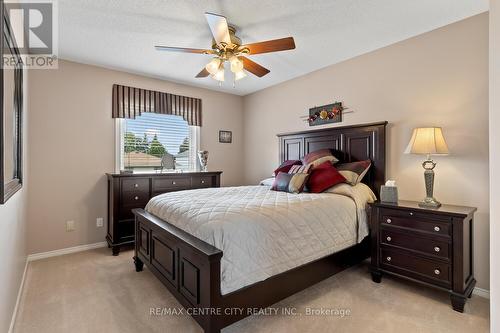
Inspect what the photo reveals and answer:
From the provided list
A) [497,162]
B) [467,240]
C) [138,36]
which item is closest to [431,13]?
[497,162]

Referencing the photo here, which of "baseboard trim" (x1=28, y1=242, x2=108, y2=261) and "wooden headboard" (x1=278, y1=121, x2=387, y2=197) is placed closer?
"wooden headboard" (x1=278, y1=121, x2=387, y2=197)

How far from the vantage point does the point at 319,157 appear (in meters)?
3.37

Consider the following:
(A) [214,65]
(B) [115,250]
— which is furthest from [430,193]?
(B) [115,250]

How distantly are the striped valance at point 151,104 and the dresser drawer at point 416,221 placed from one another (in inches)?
130

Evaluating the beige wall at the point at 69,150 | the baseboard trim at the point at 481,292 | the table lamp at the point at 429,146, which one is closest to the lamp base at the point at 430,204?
the table lamp at the point at 429,146

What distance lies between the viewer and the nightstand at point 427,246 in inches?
82.0

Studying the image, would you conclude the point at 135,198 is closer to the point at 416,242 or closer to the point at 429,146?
the point at 416,242

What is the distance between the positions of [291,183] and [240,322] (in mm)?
1570

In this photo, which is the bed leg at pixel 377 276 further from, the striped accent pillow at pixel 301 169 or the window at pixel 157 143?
the window at pixel 157 143

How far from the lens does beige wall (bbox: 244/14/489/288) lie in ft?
7.67

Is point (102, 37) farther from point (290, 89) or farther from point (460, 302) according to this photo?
point (460, 302)

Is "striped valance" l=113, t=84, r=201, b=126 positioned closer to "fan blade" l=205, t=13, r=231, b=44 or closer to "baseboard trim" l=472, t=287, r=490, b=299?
"fan blade" l=205, t=13, r=231, b=44

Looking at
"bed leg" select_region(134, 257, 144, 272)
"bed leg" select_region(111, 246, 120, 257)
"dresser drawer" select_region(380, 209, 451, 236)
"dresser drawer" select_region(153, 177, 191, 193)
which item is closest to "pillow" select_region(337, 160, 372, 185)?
"dresser drawer" select_region(380, 209, 451, 236)

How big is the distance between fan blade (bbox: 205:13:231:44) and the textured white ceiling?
0.27 m
